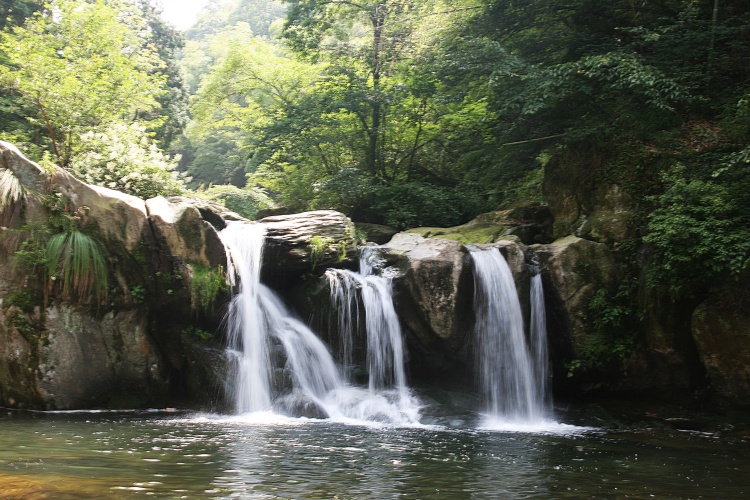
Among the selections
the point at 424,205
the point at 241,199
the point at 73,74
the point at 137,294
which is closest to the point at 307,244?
the point at 137,294

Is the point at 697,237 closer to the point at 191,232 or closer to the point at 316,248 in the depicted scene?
the point at 316,248

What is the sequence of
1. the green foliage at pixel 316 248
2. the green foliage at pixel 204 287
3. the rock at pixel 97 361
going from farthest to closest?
the green foliage at pixel 316 248
the green foliage at pixel 204 287
the rock at pixel 97 361

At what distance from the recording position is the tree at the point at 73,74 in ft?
49.9

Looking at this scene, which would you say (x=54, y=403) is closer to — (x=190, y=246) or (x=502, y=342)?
(x=190, y=246)

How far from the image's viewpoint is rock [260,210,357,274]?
12648 millimetres

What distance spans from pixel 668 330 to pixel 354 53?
42.2 ft

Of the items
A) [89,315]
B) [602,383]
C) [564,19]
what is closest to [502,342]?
[602,383]

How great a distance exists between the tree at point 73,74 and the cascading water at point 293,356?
243 inches

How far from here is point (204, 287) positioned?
449 inches

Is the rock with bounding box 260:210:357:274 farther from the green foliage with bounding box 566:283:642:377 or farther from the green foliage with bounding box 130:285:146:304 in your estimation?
the green foliage with bounding box 566:283:642:377

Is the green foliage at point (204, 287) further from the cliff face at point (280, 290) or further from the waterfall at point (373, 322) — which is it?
the waterfall at point (373, 322)

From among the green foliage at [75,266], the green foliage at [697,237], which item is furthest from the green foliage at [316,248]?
the green foliage at [697,237]

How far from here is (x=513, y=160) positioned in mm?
16766

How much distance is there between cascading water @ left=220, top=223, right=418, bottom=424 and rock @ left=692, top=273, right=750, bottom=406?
5.20m
